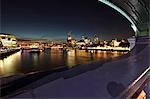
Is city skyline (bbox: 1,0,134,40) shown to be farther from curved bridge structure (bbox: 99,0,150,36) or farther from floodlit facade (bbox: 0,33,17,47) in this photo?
curved bridge structure (bbox: 99,0,150,36)

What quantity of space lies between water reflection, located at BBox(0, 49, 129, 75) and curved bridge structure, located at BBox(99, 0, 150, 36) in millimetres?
4580

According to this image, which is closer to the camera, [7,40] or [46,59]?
[7,40]

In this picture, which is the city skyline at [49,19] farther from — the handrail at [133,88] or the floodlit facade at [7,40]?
the handrail at [133,88]

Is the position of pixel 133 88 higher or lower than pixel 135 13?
lower

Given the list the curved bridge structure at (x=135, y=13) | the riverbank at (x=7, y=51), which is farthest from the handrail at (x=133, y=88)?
the curved bridge structure at (x=135, y=13)

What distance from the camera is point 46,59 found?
24.4ft

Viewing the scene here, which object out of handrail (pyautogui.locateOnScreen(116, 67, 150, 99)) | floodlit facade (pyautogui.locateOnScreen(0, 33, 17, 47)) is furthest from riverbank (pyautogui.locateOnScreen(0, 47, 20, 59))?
handrail (pyautogui.locateOnScreen(116, 67, 150, 99))

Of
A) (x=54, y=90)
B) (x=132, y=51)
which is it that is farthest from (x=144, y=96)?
(x=132, y=51)

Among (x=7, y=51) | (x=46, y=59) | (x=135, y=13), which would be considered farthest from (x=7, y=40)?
(x=135, y=13)

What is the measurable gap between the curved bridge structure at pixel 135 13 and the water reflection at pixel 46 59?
180 inches

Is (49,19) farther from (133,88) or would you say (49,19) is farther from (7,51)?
(133,88)

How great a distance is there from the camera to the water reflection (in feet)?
20.2

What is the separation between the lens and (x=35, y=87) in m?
4.82

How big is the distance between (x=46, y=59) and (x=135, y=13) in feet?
37.8
